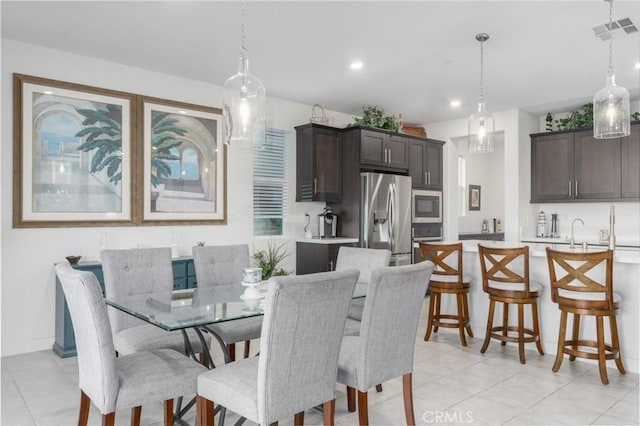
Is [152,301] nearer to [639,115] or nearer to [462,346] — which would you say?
[462,346]

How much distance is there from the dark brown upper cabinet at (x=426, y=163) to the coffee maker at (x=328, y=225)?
1389 millimetres

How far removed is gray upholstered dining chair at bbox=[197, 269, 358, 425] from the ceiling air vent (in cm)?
312

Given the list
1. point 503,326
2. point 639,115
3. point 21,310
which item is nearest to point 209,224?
point 21,310

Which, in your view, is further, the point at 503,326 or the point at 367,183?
the point at 367,183

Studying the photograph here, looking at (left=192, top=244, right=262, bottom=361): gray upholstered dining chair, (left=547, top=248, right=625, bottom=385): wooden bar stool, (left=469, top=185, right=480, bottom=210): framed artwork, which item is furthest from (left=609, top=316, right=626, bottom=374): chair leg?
(left=469, top=185, right=480, bottom=210): framed artwork

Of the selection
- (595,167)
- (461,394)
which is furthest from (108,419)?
(595,167)

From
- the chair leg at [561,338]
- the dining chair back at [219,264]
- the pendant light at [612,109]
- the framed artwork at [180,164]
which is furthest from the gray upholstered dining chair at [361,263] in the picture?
the framed artwork at [180,164]

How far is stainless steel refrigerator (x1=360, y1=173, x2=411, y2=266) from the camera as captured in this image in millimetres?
5684

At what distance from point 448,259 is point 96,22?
12.6 feet

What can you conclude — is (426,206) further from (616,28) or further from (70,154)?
(70,154)

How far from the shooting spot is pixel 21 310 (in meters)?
3.89

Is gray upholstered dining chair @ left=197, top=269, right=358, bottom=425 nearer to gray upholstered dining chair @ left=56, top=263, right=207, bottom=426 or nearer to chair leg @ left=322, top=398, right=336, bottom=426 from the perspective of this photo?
chair leg @ left=322, top=398, right=336, bottom=426

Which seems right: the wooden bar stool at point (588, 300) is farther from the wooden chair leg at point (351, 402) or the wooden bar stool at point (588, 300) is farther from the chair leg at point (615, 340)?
the wooden chair leg at point (351, 402)

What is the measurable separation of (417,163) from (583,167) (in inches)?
85.7
